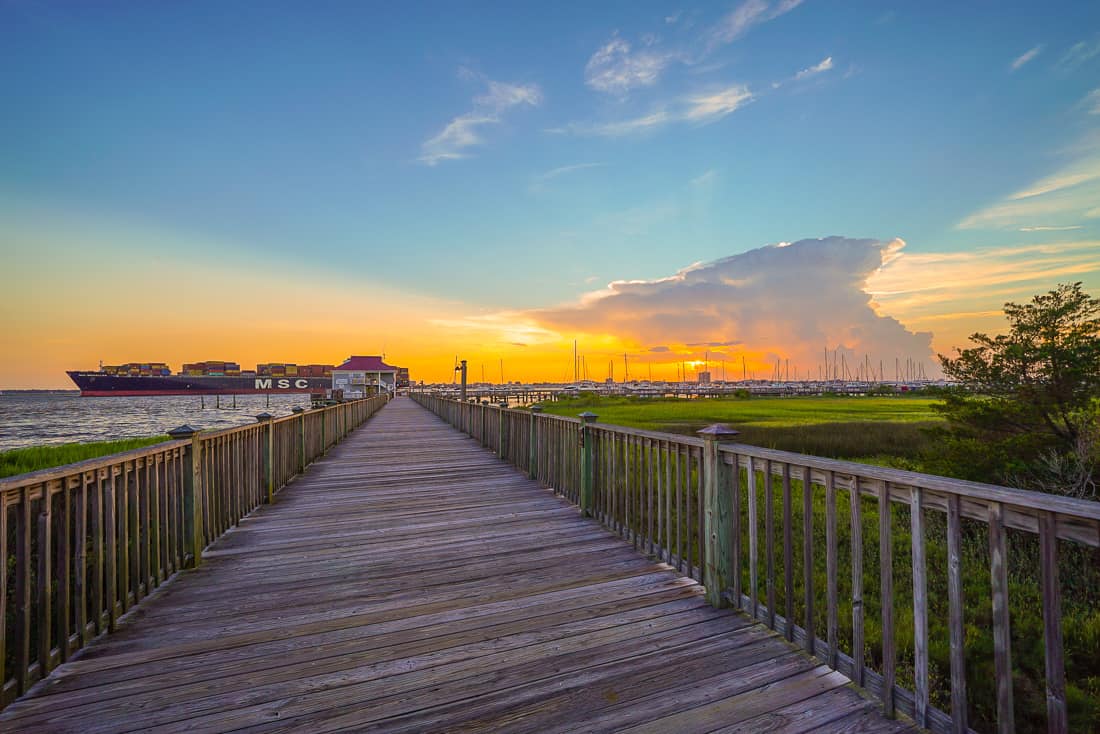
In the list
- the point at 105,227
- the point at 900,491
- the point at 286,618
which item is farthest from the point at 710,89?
the point at 105,227

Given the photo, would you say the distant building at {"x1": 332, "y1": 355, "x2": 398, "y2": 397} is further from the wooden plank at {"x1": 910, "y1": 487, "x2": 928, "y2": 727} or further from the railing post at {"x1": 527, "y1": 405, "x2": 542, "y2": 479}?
the wooden plank at {"x1": 910, "y1": 487, "x2": 928, "y2": 727}

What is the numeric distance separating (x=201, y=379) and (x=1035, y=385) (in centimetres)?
13721

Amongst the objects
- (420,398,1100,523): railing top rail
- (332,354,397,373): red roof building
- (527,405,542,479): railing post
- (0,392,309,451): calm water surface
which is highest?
(332,354,397,373): red roof building

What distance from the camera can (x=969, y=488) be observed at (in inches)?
61.6

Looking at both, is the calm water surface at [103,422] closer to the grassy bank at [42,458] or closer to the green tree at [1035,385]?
the grassy bank at [42,458]

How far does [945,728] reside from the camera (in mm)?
1662

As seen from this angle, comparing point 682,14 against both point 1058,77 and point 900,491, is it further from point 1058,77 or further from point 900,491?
point 900,491

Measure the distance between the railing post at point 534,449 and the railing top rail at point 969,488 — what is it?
14.5 ft

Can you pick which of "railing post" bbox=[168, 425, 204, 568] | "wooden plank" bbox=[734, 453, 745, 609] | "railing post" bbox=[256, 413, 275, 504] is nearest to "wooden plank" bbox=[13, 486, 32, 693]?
"railing post" bbox=[168, 425, 204, 568]

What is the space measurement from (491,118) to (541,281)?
523 inches

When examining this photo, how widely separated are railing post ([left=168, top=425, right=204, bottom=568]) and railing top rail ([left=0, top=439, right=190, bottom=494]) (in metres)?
0.21

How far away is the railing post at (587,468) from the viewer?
475cm

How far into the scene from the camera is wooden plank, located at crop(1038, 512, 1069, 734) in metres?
1.30

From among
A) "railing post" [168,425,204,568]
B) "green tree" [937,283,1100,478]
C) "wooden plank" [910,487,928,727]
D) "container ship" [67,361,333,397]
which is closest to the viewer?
"wooden plank" [910,487,928,727]
